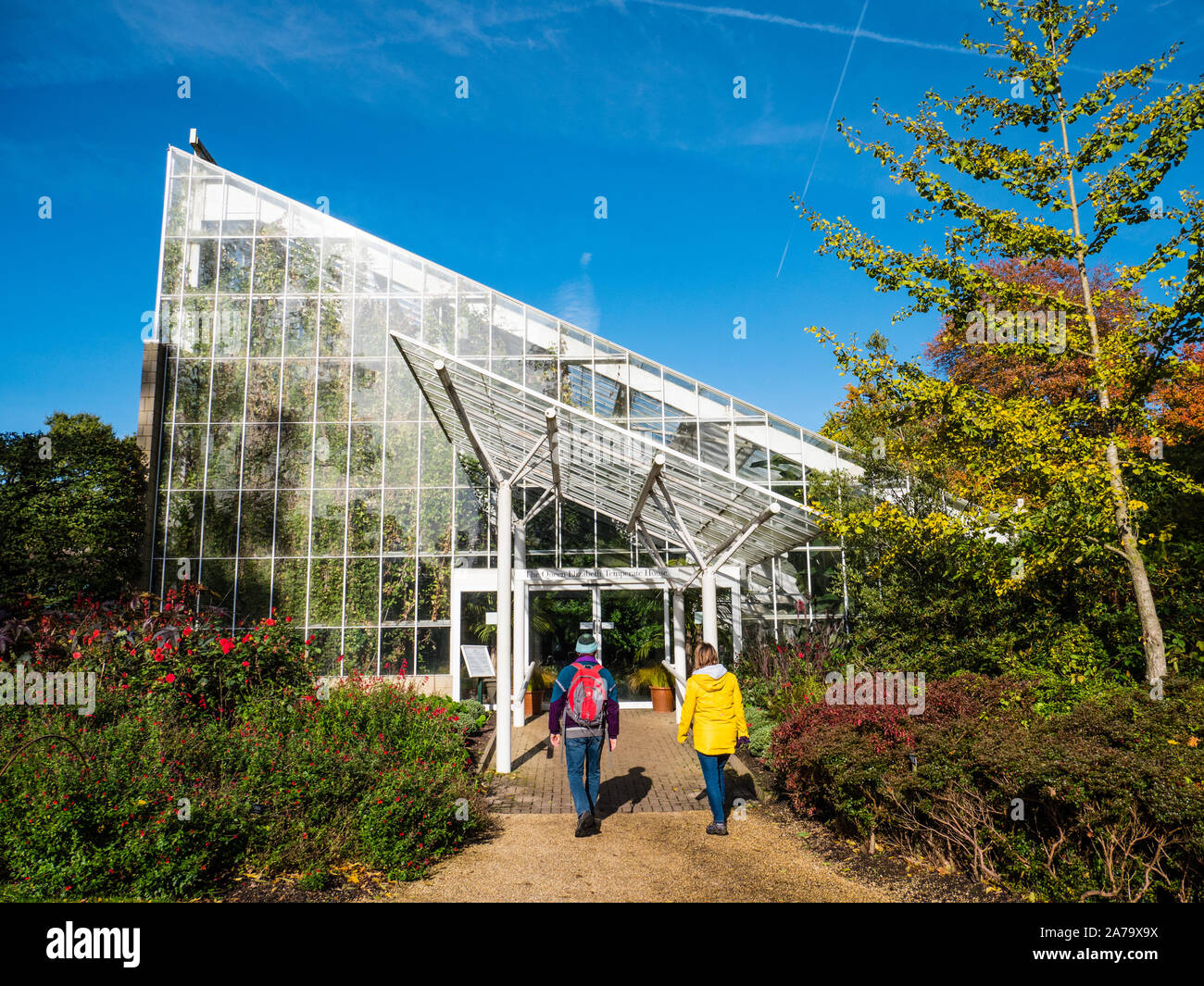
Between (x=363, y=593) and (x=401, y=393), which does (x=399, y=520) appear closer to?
(x=363, y=593)

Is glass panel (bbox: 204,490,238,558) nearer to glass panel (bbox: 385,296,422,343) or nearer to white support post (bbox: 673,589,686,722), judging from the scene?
glass panel (bbox: 385,296,422,343)

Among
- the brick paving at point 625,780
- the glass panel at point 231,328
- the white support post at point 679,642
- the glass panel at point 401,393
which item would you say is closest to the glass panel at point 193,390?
the glass panel at point 231,328

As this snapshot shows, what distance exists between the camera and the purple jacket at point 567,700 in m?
6.78

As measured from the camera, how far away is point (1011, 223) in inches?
304

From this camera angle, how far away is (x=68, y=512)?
1287 centimetres

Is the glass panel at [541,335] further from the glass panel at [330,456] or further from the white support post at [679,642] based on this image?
the white support post at [679,642]

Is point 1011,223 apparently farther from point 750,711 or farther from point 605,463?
point 750,711

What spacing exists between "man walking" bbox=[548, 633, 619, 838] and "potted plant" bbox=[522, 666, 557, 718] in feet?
18.2

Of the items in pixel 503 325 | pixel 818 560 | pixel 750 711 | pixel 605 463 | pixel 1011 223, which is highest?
pixel 503 325

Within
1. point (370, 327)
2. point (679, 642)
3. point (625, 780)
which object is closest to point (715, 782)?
point (625, 780)

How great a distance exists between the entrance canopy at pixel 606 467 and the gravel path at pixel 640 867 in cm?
345

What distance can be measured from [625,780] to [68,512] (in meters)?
10.9

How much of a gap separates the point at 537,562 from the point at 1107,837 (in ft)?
35.6
